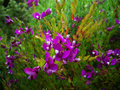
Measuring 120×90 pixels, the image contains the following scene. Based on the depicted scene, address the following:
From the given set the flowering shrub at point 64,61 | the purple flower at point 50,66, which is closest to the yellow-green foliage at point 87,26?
the flowering shrub at point 64,61

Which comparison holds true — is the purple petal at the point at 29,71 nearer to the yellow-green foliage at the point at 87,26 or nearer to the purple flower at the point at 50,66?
the purple flower at the point at 50,66

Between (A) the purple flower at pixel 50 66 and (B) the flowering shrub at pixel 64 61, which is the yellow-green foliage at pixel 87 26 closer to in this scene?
(B) the flowering shrub at pixel 64 61

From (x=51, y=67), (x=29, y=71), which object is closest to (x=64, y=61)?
(x=51, y=67)

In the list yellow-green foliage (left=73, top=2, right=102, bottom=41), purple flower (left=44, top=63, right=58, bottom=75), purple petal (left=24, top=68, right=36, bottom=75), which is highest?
yellow-green foliage (left=73, top=2, right=102, bottom=41)

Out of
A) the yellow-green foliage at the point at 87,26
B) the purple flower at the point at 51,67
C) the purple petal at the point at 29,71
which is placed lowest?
the purple petal at the point at 29,71

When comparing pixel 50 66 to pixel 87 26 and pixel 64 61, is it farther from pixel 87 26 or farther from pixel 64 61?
pixel 87 26

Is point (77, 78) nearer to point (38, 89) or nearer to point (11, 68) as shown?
point (38, 89)

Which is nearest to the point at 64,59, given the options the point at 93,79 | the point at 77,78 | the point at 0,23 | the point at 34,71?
the point at 34,71

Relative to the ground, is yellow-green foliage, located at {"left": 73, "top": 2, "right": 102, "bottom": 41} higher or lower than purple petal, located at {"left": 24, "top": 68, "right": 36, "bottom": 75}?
higher

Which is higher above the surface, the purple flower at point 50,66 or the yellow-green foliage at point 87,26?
the yellow-green foliage at point 87,26

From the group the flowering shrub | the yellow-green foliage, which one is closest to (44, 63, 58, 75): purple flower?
the flowering shrub

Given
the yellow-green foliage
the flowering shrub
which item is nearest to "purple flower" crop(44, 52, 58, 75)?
the flowering shrub

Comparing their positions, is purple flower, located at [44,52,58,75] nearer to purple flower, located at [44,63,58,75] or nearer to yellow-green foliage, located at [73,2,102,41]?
purple flower, located at [44,63,58,75]
